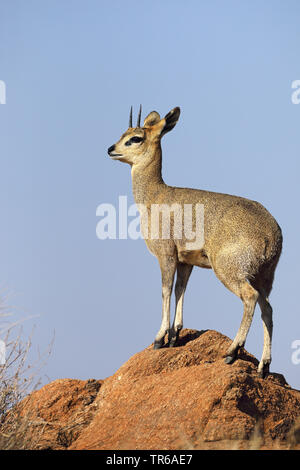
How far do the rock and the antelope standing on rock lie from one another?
546mm

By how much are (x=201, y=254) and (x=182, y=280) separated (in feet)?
2.75

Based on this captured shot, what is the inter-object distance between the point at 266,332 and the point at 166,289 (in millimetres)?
1937

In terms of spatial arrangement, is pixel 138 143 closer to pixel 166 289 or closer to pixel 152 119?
pixel 152 119

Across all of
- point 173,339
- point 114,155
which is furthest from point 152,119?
point 173,339

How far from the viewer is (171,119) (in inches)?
535

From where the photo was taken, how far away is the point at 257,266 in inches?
448

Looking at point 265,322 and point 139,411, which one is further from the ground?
point 265,322

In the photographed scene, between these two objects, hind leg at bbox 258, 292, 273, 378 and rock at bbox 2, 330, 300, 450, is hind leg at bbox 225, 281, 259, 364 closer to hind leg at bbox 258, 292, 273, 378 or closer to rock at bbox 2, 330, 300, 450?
rock at bbox 2, 330, 300, 450

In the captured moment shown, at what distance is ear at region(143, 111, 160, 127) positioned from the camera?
1372 centimetres

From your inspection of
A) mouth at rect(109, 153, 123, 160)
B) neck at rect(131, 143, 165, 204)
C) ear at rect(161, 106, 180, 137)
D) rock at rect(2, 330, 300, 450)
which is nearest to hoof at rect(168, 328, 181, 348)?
rock at rect(2, 330, 300, 450)
